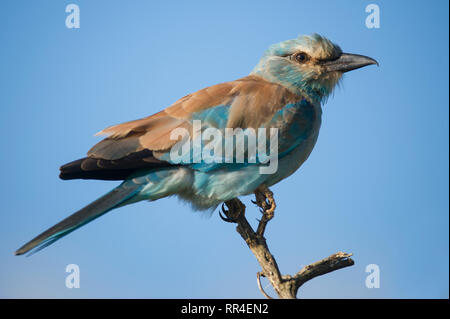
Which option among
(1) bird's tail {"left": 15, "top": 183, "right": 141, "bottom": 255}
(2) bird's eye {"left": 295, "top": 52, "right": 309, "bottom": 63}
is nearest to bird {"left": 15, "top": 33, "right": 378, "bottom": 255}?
(1) bird's tail {"left": 15, "top": 183, "right": 141, "bottom": 255}

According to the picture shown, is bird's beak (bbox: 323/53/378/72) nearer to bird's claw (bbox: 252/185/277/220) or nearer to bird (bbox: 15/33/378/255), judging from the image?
bird (bbox: 15/33/378/255)

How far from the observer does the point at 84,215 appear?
394 cm

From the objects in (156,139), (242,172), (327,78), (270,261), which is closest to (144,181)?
(156,139)

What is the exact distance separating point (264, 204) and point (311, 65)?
4.28ft

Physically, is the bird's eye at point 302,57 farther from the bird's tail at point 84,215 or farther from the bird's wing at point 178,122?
the bird's tail at point 84,215

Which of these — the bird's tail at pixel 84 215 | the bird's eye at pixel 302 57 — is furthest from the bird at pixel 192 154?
the bird's eye at pixel 302 57

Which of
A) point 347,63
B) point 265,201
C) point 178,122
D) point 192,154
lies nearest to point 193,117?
point 178,122

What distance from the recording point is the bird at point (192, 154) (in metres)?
4.09

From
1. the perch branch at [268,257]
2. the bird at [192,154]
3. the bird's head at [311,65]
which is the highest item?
the bird's head at [311,65]

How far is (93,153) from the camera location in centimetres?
414

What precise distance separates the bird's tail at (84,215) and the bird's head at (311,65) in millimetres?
1614

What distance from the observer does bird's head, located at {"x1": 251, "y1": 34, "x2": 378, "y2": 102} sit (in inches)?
190

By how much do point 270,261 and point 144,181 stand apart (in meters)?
1.06
